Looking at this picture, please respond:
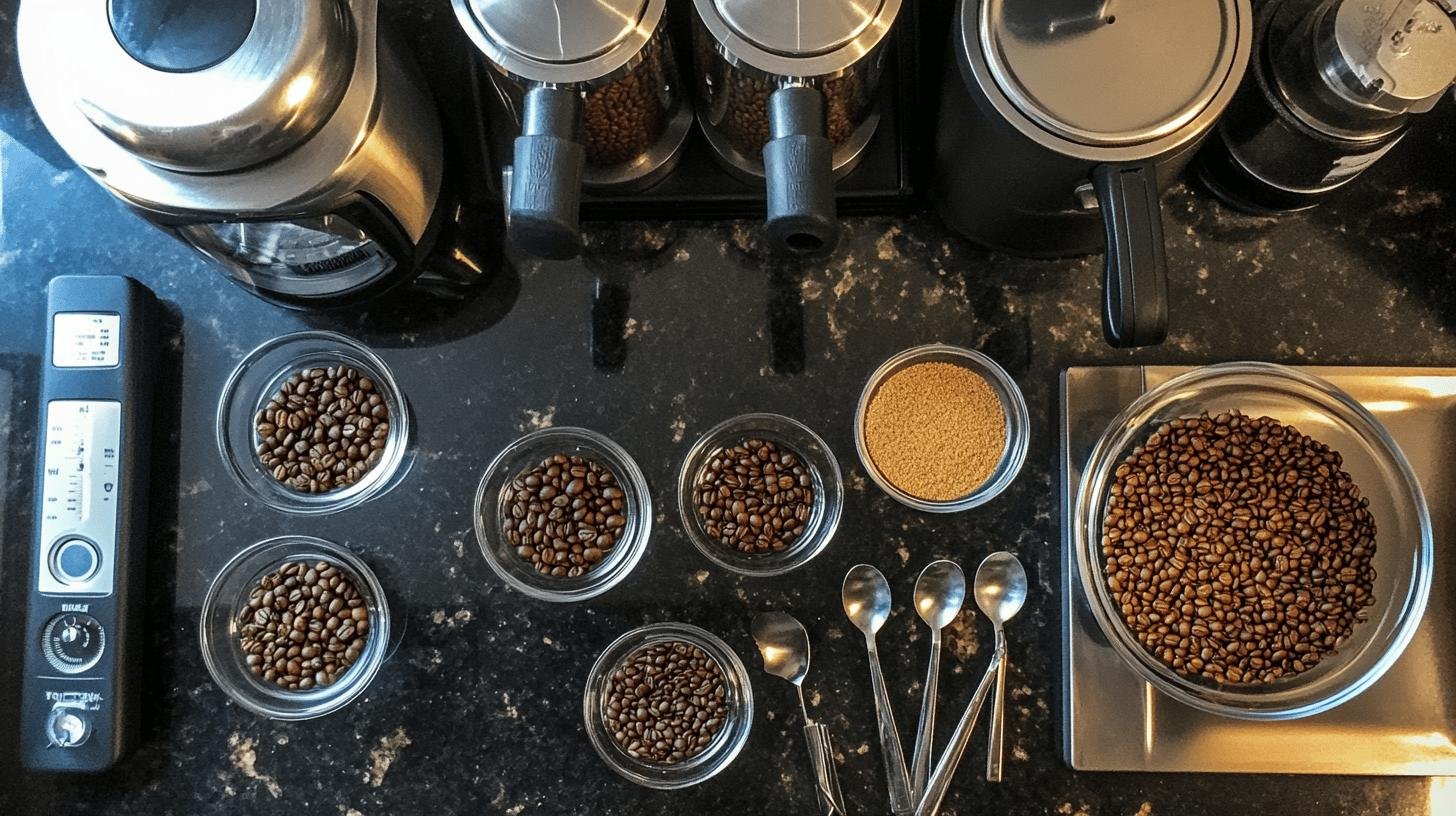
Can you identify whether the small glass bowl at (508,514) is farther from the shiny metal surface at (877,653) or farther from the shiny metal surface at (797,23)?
the shiny metal surface at (797,23)

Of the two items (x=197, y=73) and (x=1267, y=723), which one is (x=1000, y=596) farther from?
(x=197, y=73)

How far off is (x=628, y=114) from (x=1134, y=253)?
17.0 inches

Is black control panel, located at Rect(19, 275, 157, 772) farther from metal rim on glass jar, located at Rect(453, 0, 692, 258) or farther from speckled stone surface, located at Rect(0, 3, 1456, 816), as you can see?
metal rim on glass jar, located at Rect(453, 0, 692, 258)

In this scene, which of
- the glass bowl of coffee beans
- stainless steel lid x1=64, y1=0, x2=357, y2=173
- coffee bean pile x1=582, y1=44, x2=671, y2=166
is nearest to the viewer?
stainless steel lid x1=64, y1=0, x2=357, y2=173

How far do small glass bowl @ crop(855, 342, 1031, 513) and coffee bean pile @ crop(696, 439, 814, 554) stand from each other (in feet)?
0.25

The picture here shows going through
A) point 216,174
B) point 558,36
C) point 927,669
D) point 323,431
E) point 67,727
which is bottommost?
point 67,727

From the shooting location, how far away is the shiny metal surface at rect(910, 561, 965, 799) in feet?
3.07

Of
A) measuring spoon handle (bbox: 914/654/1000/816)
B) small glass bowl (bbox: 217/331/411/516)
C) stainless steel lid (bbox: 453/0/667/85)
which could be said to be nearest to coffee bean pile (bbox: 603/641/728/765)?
measuring spoon handle (bbox: 914/654/1000/816)

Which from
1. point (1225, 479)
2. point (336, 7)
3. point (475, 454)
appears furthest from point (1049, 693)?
point (336, 7)

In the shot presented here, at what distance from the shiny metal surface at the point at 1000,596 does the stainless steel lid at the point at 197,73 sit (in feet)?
2.40

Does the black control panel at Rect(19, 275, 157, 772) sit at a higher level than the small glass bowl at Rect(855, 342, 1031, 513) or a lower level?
lower

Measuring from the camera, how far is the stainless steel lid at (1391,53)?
2.52 feet

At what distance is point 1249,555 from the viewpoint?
917 millimetres

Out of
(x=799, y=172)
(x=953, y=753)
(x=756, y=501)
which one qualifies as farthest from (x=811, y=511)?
(x=799, y=172)
